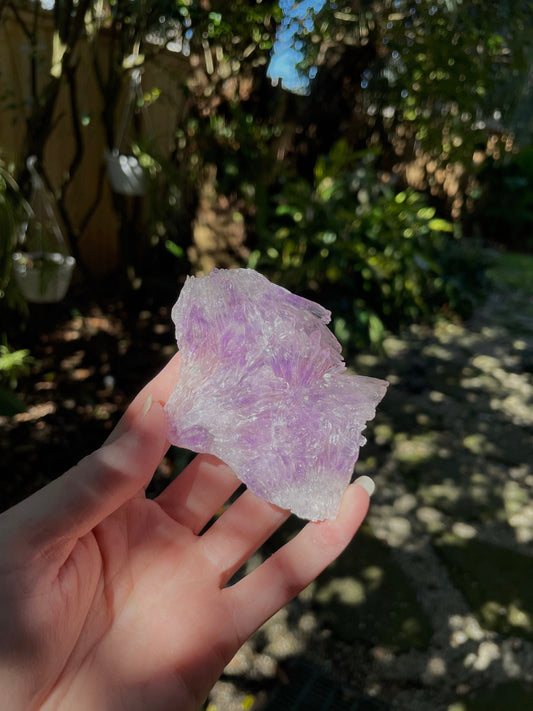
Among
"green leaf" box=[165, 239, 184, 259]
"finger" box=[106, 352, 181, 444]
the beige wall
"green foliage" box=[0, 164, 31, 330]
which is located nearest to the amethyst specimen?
"finger" box=[106, 352, 181, 444]

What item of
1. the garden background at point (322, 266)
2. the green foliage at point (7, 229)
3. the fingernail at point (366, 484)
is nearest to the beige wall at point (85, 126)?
the garden background at point (322, 266)

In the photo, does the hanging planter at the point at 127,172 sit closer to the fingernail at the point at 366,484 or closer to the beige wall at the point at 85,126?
the beige wall at the point at 85,126

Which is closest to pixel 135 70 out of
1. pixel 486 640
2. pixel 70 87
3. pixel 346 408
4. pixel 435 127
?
pixel 70 87

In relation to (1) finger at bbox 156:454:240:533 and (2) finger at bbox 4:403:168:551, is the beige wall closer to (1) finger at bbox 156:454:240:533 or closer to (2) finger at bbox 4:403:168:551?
(1) finger at bbox 156:454:240:533

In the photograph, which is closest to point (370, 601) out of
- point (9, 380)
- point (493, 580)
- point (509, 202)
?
point (493, 580)

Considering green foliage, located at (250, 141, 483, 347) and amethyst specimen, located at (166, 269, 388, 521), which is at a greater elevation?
amethyst specimen, located at (166, 269, 388, 521)

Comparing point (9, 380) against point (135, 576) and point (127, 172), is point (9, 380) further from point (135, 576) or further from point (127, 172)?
point (135, 576)
